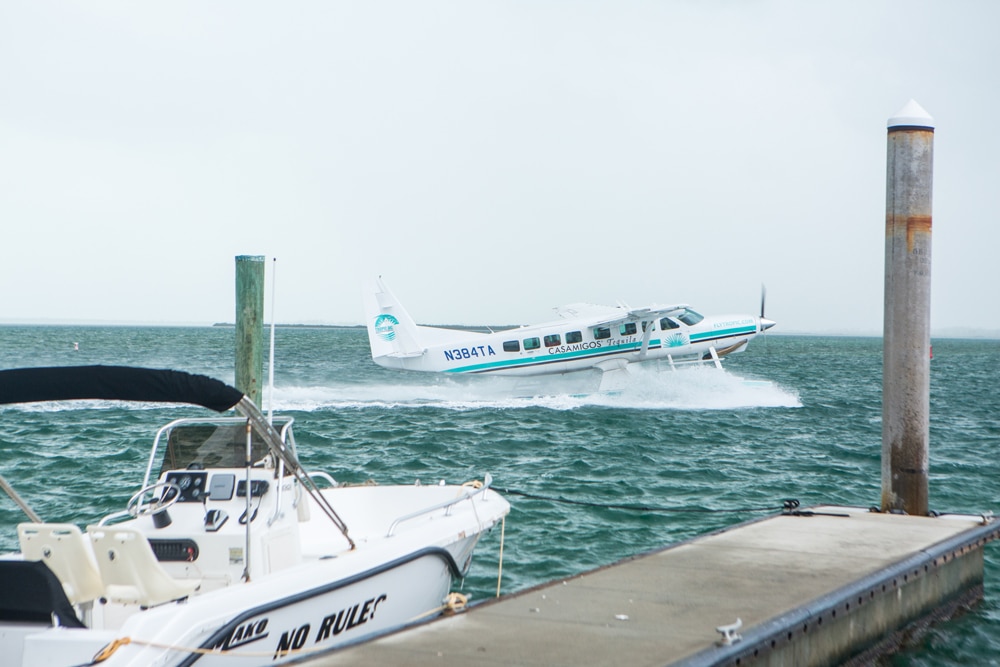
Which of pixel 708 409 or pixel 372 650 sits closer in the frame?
pixel 372 650

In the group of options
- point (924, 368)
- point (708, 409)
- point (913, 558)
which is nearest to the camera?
point (913, 558)

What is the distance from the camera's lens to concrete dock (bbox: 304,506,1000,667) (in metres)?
5.73

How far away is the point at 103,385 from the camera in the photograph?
582 centimetres

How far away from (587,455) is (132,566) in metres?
13.5

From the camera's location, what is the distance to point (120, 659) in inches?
204

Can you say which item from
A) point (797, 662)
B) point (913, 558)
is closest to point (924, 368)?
point (913, 558)

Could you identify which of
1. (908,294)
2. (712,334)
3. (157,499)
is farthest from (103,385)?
(712,334)

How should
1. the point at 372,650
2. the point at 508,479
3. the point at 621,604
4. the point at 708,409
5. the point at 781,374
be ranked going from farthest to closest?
the point at 781,374, the point at 708,409, the point at 508,479, the point at 621,604, the point at 372,650

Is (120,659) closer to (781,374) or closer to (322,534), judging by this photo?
(322,534)

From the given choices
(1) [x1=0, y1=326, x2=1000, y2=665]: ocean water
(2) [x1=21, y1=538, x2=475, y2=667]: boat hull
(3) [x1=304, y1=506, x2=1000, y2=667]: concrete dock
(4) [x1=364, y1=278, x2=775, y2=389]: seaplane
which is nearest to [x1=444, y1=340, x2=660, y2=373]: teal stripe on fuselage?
(4) [x1=364, y1=278, x2=775, y2=389]: seaplane

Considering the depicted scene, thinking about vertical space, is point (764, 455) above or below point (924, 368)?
below

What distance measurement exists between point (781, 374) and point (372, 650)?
5127cm

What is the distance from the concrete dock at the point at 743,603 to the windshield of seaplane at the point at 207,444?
2137mm

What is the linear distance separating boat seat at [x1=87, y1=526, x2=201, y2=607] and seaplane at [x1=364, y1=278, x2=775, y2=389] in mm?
23214
